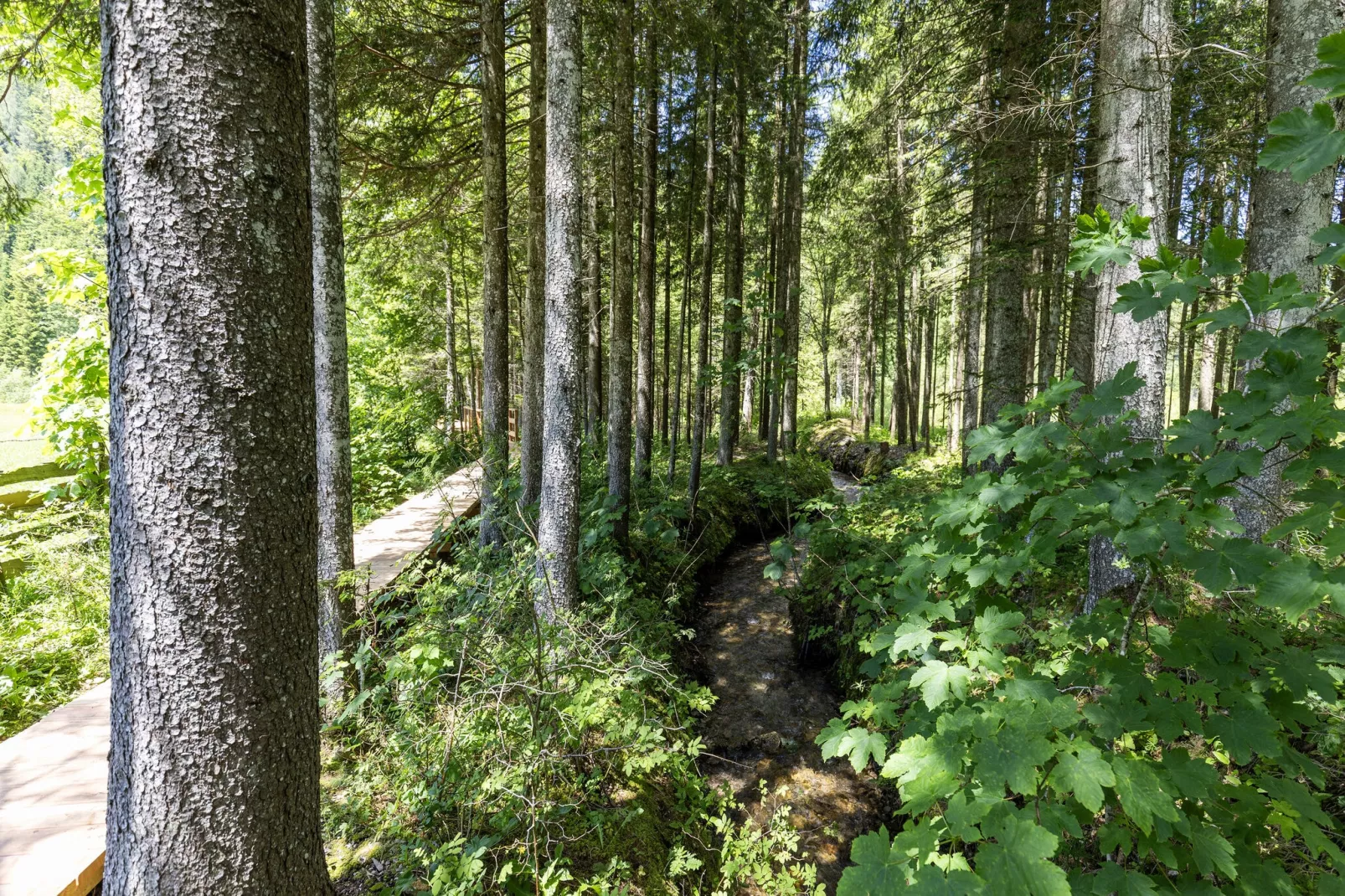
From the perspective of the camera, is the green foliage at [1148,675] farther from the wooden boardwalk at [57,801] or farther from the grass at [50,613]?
the grass at [50,613]

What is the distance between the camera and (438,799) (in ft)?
9.72

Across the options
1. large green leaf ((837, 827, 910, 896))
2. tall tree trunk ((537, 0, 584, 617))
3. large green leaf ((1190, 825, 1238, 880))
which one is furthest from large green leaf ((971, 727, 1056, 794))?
tall tree trunk ((537, 0, 584, 617))

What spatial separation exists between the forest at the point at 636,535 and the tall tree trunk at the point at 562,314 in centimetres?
4

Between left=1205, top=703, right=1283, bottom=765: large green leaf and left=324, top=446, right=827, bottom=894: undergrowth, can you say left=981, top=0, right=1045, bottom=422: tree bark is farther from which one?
left=324, top=446, right=827, bottom=894: undergrowth

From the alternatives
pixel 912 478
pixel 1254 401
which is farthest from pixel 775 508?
pixel 1254 401

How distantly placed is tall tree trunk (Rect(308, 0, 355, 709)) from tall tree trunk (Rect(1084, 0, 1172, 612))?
5.63 meters

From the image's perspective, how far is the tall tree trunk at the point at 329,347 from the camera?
12.8ft

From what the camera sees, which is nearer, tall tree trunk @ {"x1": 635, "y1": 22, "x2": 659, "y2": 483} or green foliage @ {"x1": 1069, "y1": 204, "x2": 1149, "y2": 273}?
green foliage @ {"x1": 1069, "y1": 204, "x2": 1149, "y2": 273}

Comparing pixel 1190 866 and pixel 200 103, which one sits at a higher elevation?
pixel 200 103

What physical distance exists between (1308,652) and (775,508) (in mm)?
9582

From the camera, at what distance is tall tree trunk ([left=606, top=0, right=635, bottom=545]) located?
696 cm

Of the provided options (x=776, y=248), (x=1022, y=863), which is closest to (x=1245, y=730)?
(x=1022, y=863)

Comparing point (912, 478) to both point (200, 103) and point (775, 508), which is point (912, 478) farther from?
point (200, 103)

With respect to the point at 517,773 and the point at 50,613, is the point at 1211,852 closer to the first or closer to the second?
the point at 517,773
